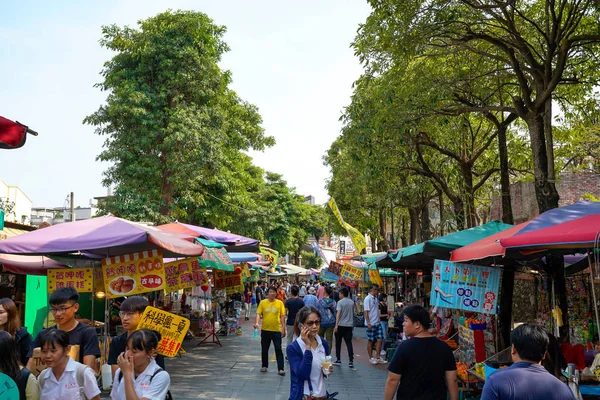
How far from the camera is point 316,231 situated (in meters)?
68.6

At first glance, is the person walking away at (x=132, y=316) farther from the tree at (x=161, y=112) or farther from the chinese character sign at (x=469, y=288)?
the tree at (x=161, y=112)

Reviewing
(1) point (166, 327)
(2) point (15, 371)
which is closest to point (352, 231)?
(1) point (166, 327)

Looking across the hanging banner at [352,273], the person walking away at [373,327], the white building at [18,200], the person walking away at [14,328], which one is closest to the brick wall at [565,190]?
the hanging banner at [352,273]

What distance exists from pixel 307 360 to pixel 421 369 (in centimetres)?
106

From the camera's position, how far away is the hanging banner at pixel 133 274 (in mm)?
8500

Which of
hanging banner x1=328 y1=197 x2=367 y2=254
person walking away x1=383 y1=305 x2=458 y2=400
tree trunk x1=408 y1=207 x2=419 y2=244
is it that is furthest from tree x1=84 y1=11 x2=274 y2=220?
person walking away x1=383 y1=305 x2=458 y2=400

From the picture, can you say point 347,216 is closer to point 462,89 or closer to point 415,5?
point 462,89

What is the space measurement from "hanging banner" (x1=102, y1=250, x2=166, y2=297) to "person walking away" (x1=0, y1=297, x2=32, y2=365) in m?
3.47

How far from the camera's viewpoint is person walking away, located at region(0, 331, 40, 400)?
3.67 metres

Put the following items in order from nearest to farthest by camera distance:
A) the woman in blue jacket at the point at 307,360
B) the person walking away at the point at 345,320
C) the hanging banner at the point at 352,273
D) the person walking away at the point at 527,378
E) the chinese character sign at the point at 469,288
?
the person walking away at the point at 527,378, the woman in blue jacket at the point at 307,360, the chinese character sign at the point at 469,288, the person walking away at the point at 345,320, the hanging banner at the point at 352,273

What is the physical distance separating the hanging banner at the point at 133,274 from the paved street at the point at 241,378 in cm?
185

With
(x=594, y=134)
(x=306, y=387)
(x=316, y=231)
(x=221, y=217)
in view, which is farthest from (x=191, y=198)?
(x=316, y=231)

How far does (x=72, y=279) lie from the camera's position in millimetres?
8711

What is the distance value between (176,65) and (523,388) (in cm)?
2203
